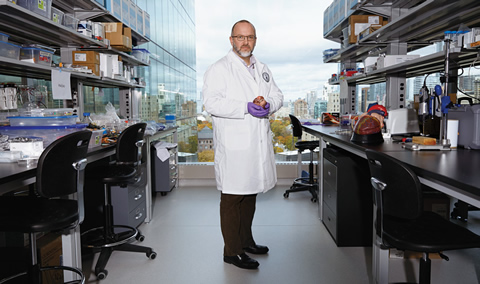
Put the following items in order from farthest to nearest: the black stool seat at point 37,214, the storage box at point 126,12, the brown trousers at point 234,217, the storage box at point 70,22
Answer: the storage box at point 126,12 → the storage box at point 70,22 → the brown trousers at point 234,217 → the black stool seat at point 37,214

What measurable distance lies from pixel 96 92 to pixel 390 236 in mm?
3619

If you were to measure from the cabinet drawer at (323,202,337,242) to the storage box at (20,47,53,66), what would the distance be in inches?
94.1

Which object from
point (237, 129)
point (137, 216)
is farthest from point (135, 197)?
point (237, 129)

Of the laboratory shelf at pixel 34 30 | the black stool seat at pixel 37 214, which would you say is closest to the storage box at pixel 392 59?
the laboratory shelf at pixel 34 30

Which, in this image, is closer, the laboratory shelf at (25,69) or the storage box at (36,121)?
the laboratory shelf at (25,69)

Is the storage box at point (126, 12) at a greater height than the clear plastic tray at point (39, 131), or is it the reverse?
the storage box at point (126, 12)

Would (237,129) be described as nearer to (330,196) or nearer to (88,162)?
(88,162)

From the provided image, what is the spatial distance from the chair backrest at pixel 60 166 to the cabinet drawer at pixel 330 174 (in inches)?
75.1

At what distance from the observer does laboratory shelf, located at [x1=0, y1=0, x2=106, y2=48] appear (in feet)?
6.89

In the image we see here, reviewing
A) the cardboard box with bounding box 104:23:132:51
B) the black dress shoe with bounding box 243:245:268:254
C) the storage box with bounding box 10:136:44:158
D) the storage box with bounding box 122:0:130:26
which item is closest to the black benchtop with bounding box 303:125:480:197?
the black dress shoe with bounding box 243:245:268:254

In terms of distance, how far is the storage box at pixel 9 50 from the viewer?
2.08 m

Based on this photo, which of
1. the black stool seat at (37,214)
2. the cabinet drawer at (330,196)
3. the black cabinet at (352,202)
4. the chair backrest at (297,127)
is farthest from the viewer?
the chair backrest at (297,127)

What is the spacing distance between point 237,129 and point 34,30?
5.26 feet

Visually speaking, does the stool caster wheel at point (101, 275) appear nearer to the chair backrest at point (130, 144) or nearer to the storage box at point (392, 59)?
the chair backrest at point (130, 144)
